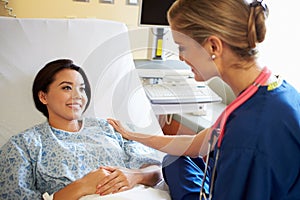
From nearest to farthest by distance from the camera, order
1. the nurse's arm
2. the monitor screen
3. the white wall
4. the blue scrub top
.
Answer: the blue scrub top < the nurse's arm < the white wall < the monitor screen

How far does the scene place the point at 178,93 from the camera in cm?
211

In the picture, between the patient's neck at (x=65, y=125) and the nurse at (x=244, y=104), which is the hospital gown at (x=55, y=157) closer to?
the patient's neck at (x=65, y=125)

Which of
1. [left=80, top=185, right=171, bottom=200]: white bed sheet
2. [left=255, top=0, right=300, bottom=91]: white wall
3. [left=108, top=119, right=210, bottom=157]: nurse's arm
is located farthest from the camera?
[left=255, top=0, right=300, bottom=91]: white wall

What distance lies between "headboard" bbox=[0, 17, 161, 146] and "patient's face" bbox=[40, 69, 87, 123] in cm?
21

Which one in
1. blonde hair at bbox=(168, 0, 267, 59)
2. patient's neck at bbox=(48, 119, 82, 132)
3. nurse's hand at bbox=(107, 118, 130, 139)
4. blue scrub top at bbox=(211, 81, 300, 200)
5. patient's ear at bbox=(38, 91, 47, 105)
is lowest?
nurse's hand at bbox=(107, 118, 130, 139)

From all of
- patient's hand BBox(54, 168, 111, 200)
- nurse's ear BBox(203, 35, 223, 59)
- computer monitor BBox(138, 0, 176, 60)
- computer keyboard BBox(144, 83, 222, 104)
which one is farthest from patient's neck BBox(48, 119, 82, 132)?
computer monitor BBox(138, 0, 176, 60)

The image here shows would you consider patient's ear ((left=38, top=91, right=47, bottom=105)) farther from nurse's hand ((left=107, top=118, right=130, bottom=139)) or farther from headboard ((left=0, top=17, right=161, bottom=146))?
nurse's hand ((left=107, top=118, right=130, bottom=139))

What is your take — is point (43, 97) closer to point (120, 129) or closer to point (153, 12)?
point (120, 129)

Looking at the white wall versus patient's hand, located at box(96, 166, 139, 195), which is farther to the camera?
the white wall

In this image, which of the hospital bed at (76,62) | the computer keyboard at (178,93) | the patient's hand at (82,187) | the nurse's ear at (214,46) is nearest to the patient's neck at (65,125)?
the hospital bed at (76,62)

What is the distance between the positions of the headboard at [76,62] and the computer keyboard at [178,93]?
7 centimetres

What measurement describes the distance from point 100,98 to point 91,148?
463 millimetres

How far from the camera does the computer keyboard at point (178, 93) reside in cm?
203

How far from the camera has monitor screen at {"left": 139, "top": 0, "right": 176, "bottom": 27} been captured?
2324 mm
